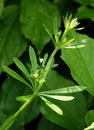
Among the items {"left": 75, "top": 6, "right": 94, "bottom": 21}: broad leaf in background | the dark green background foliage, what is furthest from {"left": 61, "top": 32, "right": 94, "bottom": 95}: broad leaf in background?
{"left": 75, "top": 6, "right": 94, "bottom": 21}: broad leaf in background

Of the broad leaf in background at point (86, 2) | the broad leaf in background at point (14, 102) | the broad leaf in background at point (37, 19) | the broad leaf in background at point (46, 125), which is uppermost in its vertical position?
the broad leaf in background at point (37, 19)

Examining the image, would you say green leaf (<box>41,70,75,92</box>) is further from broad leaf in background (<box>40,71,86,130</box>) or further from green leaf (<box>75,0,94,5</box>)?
green leaf (<box>75,0,94,5</box>)

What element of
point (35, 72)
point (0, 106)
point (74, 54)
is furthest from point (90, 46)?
point (35, 72)

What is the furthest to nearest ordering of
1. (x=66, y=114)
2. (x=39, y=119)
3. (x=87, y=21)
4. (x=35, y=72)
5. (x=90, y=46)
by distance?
(x=87, y=21), (x=39, y=119), (x=90, y=46), (x=66, y=114), (x=35, y=72)

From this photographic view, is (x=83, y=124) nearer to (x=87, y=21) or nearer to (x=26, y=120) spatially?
(x=26, y=120)

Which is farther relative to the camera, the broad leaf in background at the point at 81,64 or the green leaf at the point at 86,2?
the green leaf at the point at 86,2

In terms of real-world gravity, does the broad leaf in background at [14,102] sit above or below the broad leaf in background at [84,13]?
below

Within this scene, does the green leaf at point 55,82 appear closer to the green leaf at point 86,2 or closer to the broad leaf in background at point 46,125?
the broad leaf in background at point 46,125

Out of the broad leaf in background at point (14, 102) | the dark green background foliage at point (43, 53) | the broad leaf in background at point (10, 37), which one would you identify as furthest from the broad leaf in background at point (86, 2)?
the broad leaf in background at point (14, 102)
